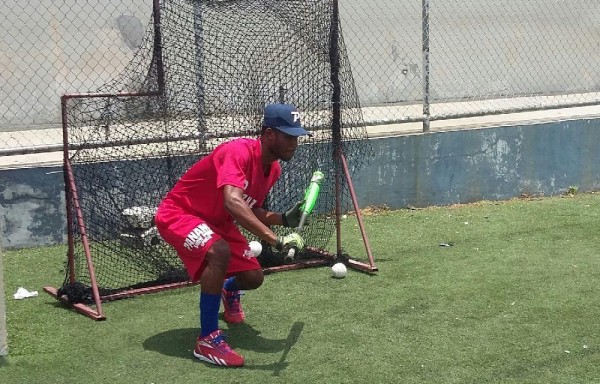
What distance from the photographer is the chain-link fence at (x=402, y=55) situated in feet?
27.6

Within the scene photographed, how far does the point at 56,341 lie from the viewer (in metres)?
4.90

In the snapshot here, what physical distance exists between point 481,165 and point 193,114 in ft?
11.6

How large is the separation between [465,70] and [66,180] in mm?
6610

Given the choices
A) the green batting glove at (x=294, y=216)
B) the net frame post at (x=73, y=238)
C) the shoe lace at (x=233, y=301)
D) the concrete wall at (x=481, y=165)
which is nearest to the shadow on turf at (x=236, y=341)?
the shoe lace at (x=233, y=301)

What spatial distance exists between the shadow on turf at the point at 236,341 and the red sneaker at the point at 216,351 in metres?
0.07

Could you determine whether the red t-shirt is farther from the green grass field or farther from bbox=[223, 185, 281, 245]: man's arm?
the green grass field

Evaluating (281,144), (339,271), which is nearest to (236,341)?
(281,144)

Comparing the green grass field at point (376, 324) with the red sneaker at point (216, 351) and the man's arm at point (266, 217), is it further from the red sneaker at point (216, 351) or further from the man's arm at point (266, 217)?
the man's arm at point (266, 217)

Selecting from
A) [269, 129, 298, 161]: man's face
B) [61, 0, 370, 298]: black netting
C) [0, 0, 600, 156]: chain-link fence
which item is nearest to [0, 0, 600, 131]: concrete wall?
[0, 0, 600, 156]: chain-link fence

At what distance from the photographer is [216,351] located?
14.8 ft

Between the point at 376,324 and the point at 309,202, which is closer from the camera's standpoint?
the point at 309,202

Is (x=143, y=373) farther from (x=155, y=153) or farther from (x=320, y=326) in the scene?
(x=155, y=153)

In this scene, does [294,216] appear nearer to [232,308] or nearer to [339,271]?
[232,308]

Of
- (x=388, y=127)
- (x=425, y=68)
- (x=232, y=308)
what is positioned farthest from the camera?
(x=388, y=127)
